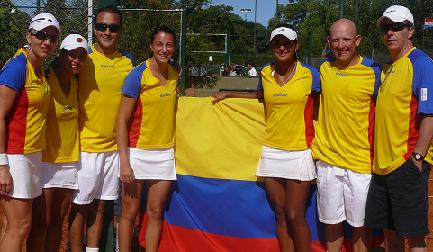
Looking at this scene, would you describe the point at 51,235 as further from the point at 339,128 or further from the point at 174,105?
the point at 339,128

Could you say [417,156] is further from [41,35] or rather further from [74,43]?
[41,35]

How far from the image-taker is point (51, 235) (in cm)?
512

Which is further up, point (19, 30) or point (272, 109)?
point (19, 30)

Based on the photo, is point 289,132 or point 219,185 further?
point 219,185

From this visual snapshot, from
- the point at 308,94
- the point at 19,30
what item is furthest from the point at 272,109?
the point at 19,30

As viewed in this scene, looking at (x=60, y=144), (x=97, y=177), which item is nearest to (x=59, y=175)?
(x=60, y=144)

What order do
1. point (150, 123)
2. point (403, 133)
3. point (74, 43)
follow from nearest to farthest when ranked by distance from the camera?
point (403, 133) → point (74, 43) → point (150, 123)

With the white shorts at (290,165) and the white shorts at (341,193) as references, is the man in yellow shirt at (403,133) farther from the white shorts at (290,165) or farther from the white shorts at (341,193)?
the white shorts at (290,165)

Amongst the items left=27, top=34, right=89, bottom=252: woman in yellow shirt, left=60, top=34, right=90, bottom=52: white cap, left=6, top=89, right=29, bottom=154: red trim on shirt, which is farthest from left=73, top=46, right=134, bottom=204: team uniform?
left=6, top=89, right=29, bottom=154: red trim on shirt

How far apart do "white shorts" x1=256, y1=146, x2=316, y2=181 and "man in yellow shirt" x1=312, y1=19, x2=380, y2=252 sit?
0.27 ft

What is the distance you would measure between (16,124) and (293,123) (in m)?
2.25

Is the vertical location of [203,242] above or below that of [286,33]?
below

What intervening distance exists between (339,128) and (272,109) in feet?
1.98

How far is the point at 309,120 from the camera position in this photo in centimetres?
511
